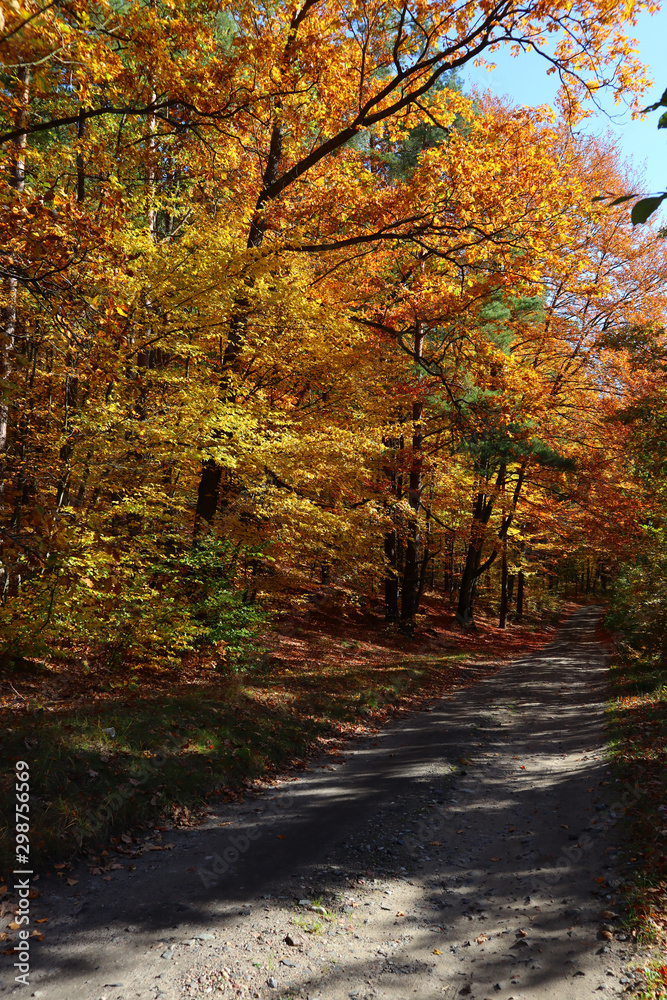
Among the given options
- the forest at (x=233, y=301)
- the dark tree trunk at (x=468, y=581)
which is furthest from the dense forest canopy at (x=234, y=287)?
the dark tree trunk at (x=468, y=581)

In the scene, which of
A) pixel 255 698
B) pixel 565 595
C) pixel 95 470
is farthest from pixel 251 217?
pixel 565 595

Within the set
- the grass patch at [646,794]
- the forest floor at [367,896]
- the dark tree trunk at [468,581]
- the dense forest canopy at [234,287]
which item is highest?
the dense forest canopy at [234,287]

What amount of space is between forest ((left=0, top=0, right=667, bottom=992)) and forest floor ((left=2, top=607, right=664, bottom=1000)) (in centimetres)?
152

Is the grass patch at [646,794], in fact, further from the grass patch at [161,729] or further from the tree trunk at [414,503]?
the tree trunk at [414,503]

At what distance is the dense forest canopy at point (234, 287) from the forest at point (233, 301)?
0.22ft

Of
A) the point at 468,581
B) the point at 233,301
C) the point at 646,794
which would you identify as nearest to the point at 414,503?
the point at 468,581

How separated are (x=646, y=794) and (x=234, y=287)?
374 inches

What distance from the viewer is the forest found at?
7.34 m

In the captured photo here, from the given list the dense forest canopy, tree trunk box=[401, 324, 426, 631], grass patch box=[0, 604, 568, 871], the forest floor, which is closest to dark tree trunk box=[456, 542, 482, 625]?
tree trunk box=[401, 324, 426, 631]

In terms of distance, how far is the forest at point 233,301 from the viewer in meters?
7.34

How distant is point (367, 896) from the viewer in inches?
196

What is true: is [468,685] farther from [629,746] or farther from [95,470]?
[95,470]

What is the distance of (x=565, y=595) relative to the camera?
63688mm

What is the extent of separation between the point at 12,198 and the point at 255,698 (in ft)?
25.5
